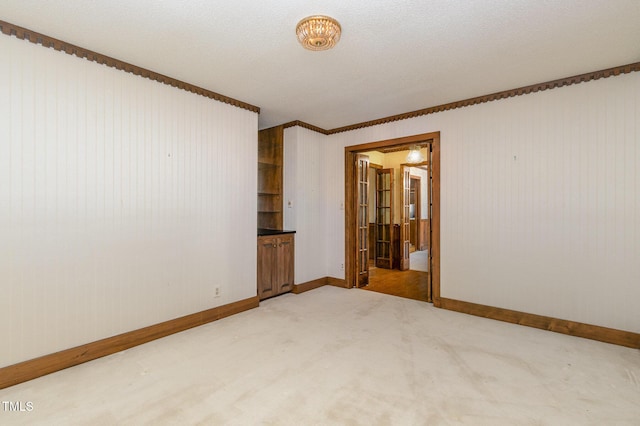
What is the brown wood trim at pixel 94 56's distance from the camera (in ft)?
7.35

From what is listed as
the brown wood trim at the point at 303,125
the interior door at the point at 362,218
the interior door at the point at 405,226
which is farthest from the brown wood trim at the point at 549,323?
the brown wood trim at the point at 303,125

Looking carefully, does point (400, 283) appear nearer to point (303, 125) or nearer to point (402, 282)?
point (402, 282)

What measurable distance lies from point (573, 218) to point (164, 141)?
13.8 ft

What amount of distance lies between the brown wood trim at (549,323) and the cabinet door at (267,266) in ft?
7.25

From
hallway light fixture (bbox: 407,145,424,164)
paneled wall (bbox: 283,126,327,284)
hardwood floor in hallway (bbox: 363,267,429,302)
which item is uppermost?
hallway light fixture (bbox: 407,145,424,164)

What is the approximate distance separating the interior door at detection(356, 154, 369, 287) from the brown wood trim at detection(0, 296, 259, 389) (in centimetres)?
230

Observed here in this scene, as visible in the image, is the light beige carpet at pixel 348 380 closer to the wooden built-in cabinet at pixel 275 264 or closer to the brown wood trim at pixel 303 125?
the wooden built-in cabinet at pixel 275 264

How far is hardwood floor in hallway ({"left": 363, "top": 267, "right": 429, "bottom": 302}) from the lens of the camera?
4.63 m

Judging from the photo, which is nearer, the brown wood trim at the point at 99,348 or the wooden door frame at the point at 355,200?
the brown wood trim at the point at 99,348

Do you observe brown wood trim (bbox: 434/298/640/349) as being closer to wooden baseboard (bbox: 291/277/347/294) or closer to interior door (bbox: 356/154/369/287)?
interior door (bbox: 356/154/369/287)

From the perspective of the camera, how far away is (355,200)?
497 cm

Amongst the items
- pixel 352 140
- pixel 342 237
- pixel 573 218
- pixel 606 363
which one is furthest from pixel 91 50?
pixel 606 363

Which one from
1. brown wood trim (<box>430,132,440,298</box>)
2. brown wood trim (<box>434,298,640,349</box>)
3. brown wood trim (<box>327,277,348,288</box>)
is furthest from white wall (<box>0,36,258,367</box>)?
brown wood trim (<box>434,298,640,349</box>)

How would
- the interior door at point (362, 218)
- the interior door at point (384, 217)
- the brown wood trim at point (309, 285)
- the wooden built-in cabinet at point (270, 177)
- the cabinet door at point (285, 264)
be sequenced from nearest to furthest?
the cabinet door at point (285, 264) → the brown wood trim at point (309, 285) → the wooden built-in cabinet at point (270, 177) → the interior door at point (362, 218) → the interior door at point (384, 217)
